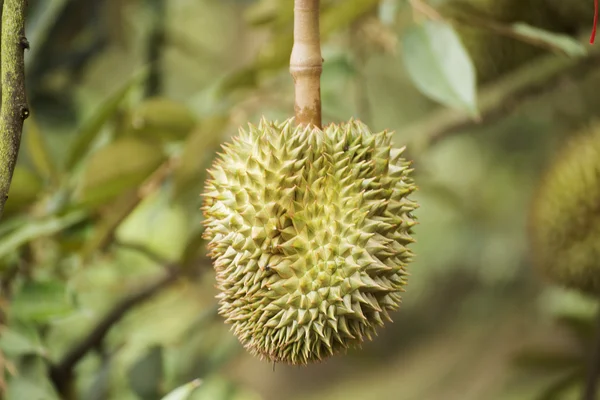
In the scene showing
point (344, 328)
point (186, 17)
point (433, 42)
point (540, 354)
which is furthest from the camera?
point (186, 17)

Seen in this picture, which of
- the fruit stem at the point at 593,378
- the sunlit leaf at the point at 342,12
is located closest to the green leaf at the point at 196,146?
the sunlit leaf at the point at 342,12

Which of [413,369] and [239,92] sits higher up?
[239,92]

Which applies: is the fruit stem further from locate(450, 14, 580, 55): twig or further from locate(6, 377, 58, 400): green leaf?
locate(6, 377, 58, 400): green leaf

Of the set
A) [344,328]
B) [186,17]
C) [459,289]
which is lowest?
[344,328]

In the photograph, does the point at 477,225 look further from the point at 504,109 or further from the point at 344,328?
the point at 344,328

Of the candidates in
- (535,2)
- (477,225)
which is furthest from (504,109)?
(477,225)

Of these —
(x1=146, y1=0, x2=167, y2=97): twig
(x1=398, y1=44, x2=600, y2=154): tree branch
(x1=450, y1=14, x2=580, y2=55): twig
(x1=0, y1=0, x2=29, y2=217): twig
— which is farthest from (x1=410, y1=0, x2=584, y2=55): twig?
(x1=146, y1=0, x2=167, y2=97): twig
